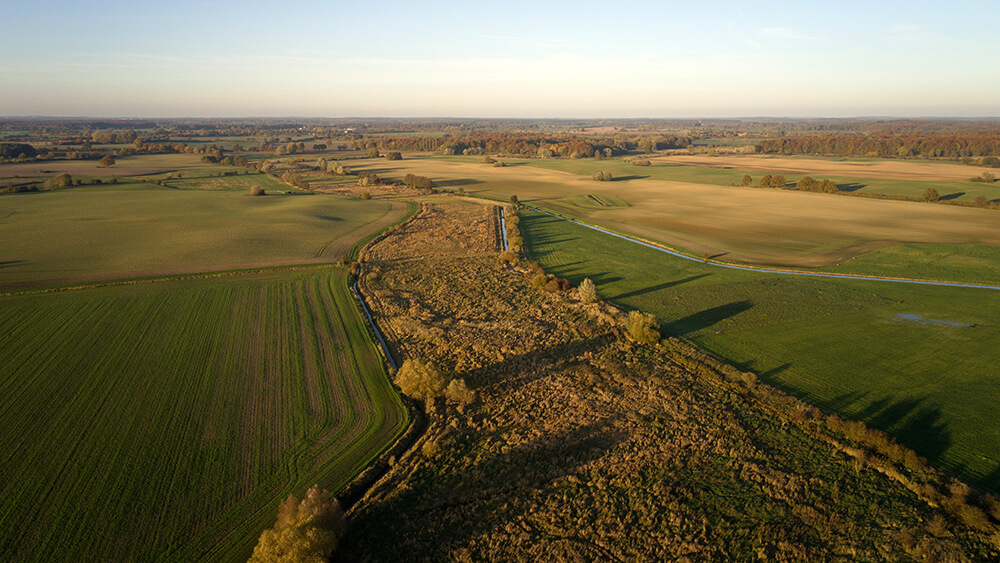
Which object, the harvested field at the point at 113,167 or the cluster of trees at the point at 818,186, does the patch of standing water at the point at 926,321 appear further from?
the harvested field at the point at 113,167

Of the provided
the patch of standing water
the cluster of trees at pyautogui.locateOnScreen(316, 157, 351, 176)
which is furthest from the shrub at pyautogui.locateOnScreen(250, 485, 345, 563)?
the cluster of trees at pyautogui.locateOnScreen(316, 157, 351, 176)

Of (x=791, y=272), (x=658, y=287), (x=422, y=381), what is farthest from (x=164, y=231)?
(x=791, y=272)

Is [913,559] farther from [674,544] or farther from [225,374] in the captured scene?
[225,374]

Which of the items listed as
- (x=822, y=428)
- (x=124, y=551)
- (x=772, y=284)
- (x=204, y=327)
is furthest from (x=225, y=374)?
(x=772, y=284)

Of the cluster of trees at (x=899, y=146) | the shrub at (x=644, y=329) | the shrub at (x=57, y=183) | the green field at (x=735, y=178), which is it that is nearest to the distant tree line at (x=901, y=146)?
the cluster of trees at (x=899, y=146)

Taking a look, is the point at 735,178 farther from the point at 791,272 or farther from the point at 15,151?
the point at 15,151

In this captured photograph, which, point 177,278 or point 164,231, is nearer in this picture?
point 177,278
